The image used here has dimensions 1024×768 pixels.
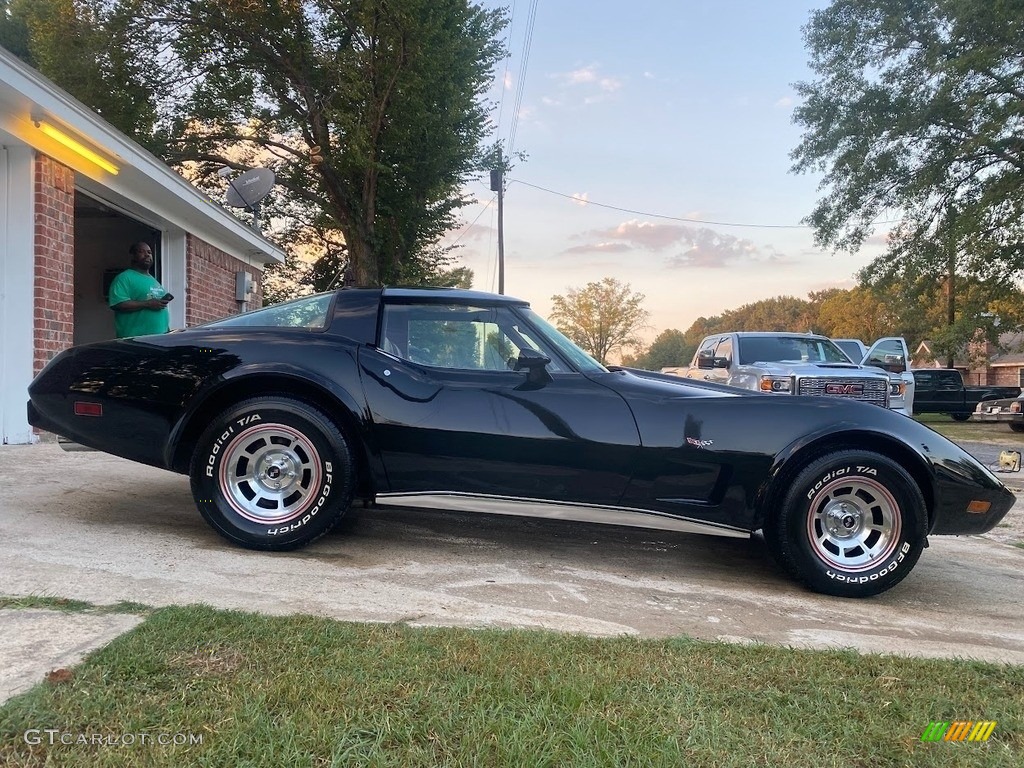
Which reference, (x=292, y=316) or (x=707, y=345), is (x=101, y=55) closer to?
(x=707, y=345)

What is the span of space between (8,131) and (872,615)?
7172mm

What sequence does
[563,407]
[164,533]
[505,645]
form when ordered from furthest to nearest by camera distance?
[164,533] → [563,407] → [505,645]

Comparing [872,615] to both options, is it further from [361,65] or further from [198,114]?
[198,114]

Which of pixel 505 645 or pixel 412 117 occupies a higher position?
pixel 412 117

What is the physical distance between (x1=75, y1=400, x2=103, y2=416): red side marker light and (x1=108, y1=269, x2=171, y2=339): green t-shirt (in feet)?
6.44

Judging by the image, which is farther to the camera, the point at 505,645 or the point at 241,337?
the point at 241,337

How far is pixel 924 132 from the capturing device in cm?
2014

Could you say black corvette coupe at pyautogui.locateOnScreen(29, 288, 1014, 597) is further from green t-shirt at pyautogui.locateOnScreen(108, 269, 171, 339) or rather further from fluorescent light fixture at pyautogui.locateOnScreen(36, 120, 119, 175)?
fluorescent light fixture at pyautogui.locateOnScreen(36, 120, 119, 175)

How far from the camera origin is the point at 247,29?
52.4ft

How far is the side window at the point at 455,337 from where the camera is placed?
11.7 feet

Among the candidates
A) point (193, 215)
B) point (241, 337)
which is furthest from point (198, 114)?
point (241, 337)

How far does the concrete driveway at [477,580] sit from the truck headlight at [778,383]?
432 centimetres
